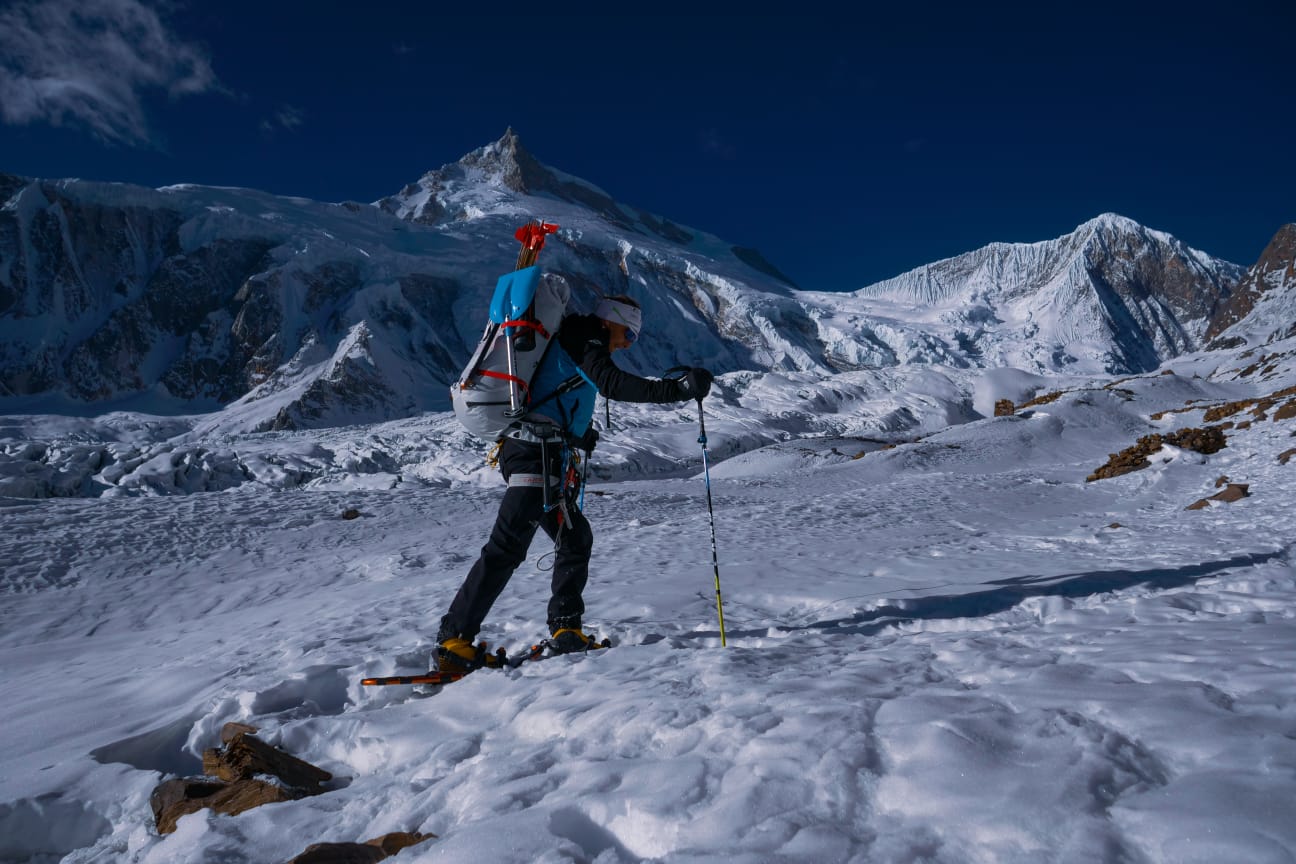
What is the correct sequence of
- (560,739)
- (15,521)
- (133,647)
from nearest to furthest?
1. (560,739)
2. (133,647)
3. (15,521)

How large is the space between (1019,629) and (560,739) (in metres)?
1.98

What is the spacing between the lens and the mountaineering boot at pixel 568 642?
3.12 m

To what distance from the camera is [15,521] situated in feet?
22.7

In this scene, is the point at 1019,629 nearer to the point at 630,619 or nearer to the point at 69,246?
the point at 630,619

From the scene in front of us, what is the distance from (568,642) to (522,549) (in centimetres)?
47

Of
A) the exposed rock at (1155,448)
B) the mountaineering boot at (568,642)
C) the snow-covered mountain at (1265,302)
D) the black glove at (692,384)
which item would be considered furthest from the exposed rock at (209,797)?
the snow-covered mountain at (1265,302)

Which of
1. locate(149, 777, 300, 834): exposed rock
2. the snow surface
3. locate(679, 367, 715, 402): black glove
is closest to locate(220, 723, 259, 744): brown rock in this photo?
the snow surface

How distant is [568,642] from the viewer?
313 cm

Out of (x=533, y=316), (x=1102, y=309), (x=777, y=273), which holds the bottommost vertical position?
(x=533, y=316)

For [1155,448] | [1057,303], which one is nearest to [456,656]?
[1155,448]

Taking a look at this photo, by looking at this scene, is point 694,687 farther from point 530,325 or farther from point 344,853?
point 530,325

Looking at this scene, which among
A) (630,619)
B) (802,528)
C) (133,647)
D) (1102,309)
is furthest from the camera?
(1102,309)

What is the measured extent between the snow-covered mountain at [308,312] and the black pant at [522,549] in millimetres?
57360

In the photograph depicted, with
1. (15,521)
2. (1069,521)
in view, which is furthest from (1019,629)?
(15,521)
